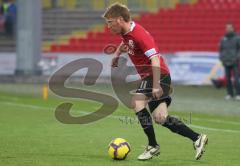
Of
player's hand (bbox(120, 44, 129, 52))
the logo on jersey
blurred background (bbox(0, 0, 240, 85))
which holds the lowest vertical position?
blurred background (bbox(0, 0, 240, 85))

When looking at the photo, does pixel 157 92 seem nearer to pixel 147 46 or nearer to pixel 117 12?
pixel 147 46

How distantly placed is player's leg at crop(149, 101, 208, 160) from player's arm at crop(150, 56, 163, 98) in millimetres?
284

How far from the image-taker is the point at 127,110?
59.3ft

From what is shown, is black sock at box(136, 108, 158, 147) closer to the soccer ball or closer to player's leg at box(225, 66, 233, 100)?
the soccer ball

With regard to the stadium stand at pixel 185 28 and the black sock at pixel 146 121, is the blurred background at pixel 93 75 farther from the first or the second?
the black sock at pixel 146 121

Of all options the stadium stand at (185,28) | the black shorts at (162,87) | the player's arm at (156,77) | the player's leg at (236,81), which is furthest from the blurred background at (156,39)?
the player's arm at (156,77)

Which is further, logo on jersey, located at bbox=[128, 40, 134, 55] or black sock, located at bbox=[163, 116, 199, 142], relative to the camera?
black sock, located at bbox=[163, 116, 199, 142]

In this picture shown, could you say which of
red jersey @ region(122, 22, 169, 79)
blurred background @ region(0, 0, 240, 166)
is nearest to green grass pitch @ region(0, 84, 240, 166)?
blurred background @ region(0, 0, 240, 166)

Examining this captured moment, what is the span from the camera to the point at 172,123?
33.1ft

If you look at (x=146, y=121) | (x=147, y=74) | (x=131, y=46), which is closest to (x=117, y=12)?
(x=131, y=46)

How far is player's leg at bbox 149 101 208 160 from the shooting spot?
995 cm

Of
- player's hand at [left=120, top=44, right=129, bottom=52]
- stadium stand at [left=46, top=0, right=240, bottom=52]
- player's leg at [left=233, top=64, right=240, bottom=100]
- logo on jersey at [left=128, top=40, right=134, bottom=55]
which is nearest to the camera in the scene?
logo on jersey at [left=128, top=40, right=134, bottom=55]

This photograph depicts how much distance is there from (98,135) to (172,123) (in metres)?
3.16

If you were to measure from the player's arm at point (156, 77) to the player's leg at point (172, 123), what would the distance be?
11.2 inches
